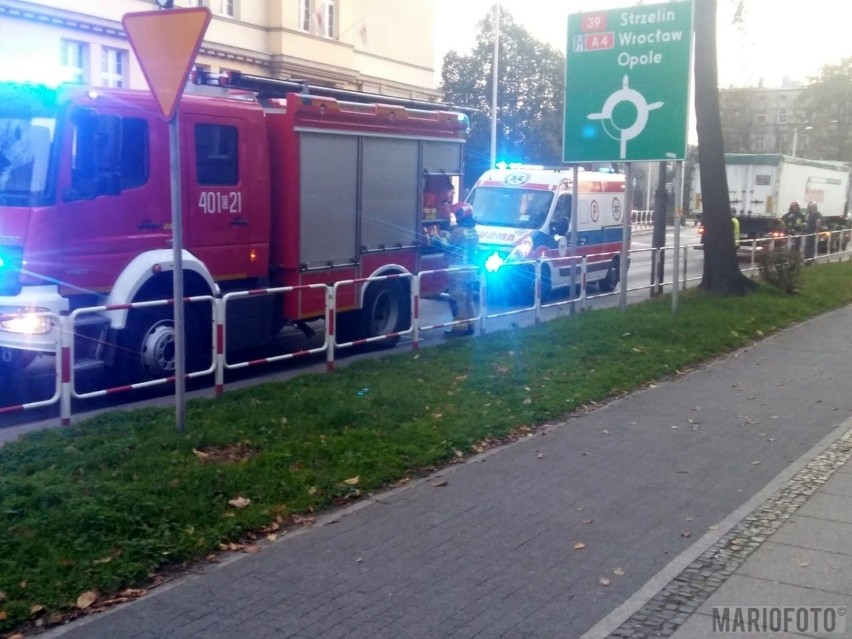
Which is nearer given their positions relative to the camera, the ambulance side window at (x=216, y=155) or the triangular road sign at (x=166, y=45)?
the triangular road sign at (x=166, y=45)

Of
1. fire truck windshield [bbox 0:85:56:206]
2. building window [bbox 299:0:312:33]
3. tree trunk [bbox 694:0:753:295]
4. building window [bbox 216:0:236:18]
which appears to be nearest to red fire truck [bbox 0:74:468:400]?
fire truck windshield [bbox 0:85:56:206]

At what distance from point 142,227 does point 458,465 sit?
440cm

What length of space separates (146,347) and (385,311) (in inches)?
172

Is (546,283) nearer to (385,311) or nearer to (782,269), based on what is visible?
(385,311)

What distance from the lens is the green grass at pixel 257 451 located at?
5.46 m

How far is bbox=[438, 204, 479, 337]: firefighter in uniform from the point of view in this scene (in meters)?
14.0

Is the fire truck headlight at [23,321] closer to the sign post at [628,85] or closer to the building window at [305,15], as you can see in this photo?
the sign post at [628,85]

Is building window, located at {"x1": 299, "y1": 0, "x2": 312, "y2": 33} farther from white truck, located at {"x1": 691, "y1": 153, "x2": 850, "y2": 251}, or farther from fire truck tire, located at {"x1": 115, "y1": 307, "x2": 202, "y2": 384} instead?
fire truck tire, located at {"x1": 115, "y1": 307, "x2": 202, "y2": 384}

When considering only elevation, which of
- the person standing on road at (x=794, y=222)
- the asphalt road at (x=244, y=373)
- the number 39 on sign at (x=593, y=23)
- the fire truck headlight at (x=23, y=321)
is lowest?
the asphalt road at (x=244, y=373)

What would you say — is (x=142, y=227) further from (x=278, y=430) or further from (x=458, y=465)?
(x=458, y=465)

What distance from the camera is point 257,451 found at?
25.0ft

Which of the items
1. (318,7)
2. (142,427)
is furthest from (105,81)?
(142,427)

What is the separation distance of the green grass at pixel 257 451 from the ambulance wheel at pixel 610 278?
8573 mm

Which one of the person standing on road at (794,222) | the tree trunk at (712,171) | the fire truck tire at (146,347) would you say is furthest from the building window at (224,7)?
the fire truck tire at (146,347)
